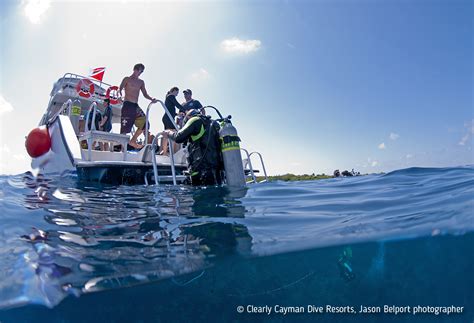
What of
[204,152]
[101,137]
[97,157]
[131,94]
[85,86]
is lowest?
[204,152]

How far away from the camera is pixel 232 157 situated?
418 cm

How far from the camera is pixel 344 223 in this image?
9.31 feet

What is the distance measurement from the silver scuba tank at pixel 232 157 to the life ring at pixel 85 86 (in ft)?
23.9

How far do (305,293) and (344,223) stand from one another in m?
1.05

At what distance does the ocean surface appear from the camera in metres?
2.21

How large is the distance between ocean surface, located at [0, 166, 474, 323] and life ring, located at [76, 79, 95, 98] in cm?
652

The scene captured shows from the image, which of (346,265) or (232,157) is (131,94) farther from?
(346,265)

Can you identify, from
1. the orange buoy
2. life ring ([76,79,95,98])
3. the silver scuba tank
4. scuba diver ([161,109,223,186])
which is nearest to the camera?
the silver scuba tank

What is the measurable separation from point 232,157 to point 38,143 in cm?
494

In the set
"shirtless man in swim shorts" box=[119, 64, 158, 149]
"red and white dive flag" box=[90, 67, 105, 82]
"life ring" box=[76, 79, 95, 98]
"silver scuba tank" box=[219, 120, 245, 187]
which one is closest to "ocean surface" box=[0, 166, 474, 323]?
"silver scuba tank" box=[219, 120, 245, 187]

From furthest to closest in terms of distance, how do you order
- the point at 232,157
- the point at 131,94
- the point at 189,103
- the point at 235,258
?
the point at 189,103 < the point at 131,94 < the point at 232,157 < the point at 235,258

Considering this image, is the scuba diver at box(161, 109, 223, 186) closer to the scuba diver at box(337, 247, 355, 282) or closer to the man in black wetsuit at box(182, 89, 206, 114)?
the scuba diver at box(337, 247, 355, 282)

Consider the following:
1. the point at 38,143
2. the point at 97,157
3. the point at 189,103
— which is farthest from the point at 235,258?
the point at 38,143

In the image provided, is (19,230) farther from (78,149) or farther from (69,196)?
(78,149)
